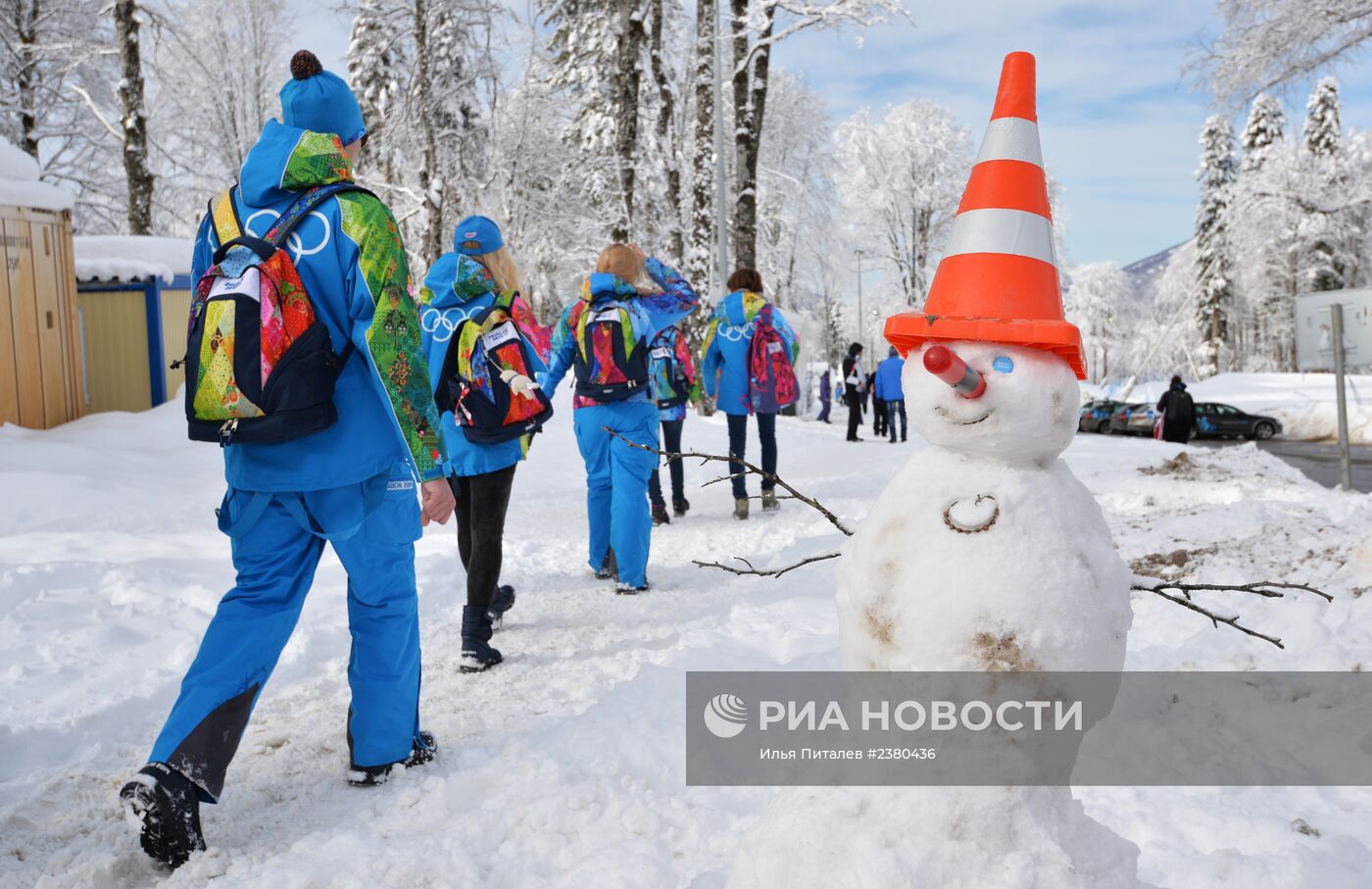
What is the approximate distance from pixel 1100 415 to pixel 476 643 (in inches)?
1113

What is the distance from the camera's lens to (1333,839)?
2.29m

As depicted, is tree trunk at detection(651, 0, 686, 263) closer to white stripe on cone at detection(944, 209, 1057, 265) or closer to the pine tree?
white stripe on cone at detection(944, 209, 1057, 265)

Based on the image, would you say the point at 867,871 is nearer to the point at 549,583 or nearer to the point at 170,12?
the point at 549,583

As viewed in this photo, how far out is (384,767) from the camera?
113 inches

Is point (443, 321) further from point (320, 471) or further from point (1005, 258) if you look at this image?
point (1005, 258)

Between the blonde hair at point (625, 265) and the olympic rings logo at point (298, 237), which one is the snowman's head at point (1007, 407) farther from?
the blonde hair at point (625, 265)

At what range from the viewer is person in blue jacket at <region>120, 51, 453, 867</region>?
2.51 m

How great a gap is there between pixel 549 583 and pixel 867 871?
14.0ft

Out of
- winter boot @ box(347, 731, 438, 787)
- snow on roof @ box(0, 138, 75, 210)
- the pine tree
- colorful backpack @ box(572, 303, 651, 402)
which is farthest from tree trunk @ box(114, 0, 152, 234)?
the pine tree

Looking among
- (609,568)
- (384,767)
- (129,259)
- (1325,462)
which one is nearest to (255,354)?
(384,767)

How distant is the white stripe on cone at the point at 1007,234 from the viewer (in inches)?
68.9

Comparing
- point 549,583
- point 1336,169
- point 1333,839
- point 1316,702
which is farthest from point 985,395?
point 1336,169

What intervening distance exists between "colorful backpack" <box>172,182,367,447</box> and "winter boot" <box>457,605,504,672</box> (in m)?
1.75

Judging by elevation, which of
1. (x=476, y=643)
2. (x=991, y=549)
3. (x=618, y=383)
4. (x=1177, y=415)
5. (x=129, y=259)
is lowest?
(x=476, y=643)
